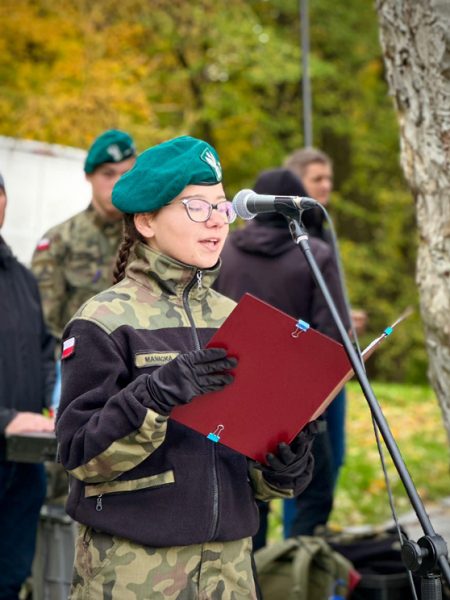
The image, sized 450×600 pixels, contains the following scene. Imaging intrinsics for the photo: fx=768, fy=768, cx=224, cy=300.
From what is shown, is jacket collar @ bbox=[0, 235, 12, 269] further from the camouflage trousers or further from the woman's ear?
the camouflage trousers

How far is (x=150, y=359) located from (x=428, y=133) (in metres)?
1.59

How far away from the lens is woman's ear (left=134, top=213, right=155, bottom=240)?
221 centimetres

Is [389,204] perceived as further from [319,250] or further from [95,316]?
[95,316]

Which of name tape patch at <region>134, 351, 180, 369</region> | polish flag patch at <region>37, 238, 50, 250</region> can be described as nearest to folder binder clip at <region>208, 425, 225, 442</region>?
name tape patch at <region>134, 351, 180, 369</region>

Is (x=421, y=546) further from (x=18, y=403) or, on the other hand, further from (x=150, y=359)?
(x=18, y=403)

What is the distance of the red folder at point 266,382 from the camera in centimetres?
189

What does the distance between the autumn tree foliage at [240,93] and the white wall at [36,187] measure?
1.94m

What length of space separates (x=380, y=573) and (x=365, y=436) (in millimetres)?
5576

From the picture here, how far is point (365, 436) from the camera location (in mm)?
9297

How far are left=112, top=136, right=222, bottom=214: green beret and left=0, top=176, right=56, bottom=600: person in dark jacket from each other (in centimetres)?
107

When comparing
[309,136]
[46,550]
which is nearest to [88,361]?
[46,550]

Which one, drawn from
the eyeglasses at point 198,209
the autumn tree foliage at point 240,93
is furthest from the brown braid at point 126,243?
the autumn tree foliage at point 240,93

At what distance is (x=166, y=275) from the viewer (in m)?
2.15

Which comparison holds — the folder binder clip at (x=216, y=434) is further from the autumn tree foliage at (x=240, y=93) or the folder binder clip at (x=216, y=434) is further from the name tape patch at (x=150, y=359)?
the autumn tree foliage at (x=240, y=93)
